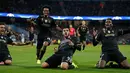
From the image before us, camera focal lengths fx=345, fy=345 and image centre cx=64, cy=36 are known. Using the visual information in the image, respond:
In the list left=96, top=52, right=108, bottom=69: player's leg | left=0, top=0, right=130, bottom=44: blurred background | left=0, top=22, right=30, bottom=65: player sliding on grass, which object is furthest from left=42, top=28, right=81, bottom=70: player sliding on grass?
left=0, top=0, right=130, bottom=44: blurred background

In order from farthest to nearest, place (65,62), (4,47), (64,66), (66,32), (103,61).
A: 1. (4,47)
2. (103,61)
3. (66,32)
4. (65,62)
5. (64,66)

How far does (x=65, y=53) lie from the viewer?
11125mm

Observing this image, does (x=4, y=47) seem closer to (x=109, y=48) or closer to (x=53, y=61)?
(x=53, y=61)

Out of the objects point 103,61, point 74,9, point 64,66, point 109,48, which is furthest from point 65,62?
point 74,9

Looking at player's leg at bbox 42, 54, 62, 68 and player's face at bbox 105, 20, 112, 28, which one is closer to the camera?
player's leg at bbox 42, 54, 62, 68

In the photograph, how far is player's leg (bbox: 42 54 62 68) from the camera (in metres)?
11.2

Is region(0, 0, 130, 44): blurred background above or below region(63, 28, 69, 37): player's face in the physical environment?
above

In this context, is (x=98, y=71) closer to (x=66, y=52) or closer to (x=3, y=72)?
(x=66, y=52)

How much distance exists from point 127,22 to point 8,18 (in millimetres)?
16753

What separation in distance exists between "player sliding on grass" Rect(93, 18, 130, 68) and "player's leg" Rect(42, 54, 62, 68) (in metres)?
1.41

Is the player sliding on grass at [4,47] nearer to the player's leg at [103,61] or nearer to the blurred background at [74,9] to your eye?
the player's leg at [103,61]

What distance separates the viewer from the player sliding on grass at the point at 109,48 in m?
11.6

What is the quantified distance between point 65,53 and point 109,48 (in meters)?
1.61

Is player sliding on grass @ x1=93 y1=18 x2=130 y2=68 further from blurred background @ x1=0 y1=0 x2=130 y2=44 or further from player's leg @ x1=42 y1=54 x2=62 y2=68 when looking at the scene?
blurred background @ x1=0 y1=0 x2=130 y2=44
